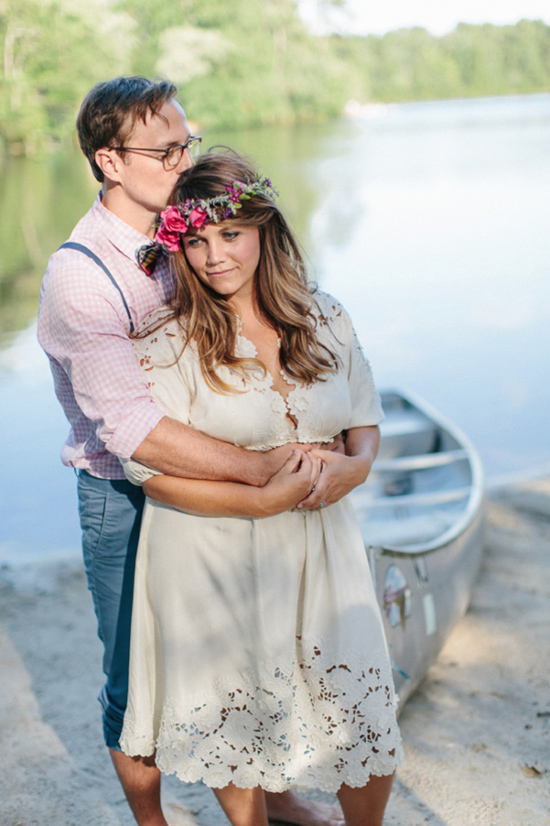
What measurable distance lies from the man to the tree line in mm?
26415

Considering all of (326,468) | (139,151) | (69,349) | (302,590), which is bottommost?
(302,590)

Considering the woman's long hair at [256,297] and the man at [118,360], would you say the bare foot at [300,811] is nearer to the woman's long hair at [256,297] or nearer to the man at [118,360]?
the man at [118,360]

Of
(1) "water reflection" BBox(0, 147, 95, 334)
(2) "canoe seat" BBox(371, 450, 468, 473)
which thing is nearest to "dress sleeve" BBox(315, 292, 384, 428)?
(2) "canoe seat" BBox(371, 450, 468, 473)

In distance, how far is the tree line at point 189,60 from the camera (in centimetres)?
2712

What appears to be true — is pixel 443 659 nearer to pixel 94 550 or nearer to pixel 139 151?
pixel 94 550

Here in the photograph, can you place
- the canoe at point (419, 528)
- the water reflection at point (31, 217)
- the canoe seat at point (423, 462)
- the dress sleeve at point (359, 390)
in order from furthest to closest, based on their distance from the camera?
1. the water reflection at point (31, 217)
2. the canoe seat at point (423, 462)
3. the canoe at point (419, 528)
4. the dress sleeve at point (359, 390)

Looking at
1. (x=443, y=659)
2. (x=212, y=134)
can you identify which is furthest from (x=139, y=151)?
(x=212, y=134)

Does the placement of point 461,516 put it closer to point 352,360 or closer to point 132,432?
point 352,360

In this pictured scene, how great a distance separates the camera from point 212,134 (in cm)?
3284

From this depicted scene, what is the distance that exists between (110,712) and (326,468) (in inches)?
35.1

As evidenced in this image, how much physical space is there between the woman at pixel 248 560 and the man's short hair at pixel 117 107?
0.20m

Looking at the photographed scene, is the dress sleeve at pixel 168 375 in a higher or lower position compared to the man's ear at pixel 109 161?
lower

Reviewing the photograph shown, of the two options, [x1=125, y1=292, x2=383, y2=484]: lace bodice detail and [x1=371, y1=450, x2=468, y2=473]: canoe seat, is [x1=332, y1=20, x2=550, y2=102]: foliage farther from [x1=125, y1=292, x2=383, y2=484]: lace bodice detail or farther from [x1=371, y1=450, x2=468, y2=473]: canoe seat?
[x1=125, y1=292, x2=383, y2=484]: lace bodice detail

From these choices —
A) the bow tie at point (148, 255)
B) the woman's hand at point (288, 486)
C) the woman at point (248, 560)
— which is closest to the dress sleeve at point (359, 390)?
the woman at point (248, 560)
